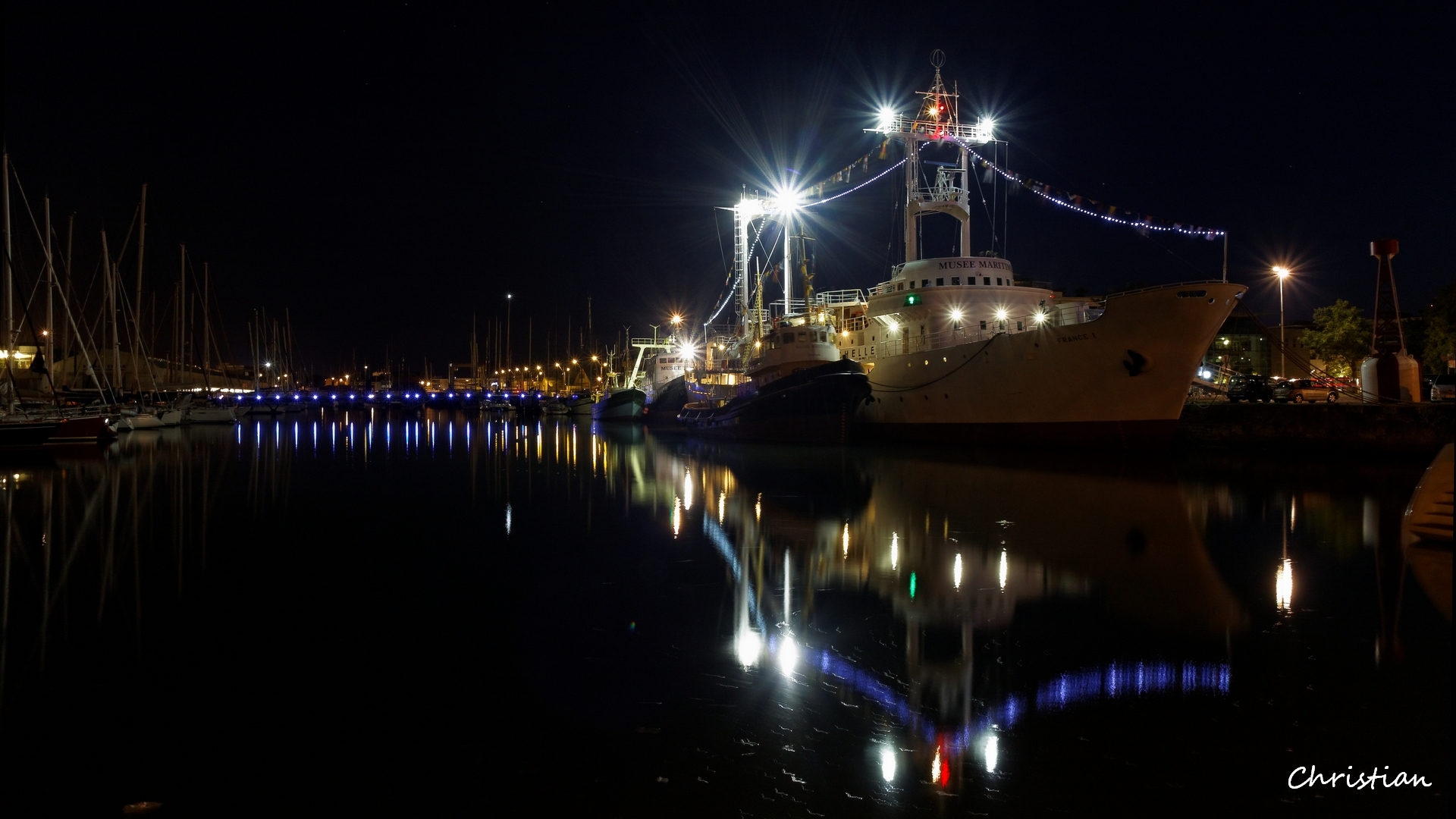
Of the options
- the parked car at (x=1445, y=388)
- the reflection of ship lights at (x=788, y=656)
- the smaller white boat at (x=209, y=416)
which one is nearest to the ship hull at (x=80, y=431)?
the smaller white boat at (x=209, y=416)

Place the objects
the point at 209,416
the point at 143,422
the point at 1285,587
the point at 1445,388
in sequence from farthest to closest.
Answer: the point at 209,416 → the point at 143,422 → the point at 1445,388 → the point at 1285,587

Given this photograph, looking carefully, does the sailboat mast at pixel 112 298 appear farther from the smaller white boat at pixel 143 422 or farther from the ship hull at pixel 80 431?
the ship hull at pixel 80 431

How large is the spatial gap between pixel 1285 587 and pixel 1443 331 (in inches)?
1561

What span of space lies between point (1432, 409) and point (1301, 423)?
11.6 feet

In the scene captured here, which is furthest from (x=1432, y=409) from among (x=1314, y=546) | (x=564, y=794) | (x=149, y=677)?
(x=149, y=677)

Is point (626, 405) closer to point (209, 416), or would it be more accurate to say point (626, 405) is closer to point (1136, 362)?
point (209, 416)

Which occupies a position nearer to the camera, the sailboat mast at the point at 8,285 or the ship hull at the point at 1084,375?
the ship hull at the point at 1084,375

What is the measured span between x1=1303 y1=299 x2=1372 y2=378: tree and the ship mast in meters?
21.8

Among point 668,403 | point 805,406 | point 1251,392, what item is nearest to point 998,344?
point 805,406

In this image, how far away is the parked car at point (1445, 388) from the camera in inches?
978

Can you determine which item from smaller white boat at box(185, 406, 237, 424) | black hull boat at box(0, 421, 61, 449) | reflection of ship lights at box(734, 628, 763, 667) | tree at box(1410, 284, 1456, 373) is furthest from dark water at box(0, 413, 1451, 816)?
smaller white boat at box(185, 406, 237, 424)

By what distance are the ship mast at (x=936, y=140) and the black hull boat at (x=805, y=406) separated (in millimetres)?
7050

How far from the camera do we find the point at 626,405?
6056cm

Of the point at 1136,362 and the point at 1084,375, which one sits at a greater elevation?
the point at 1136,362
